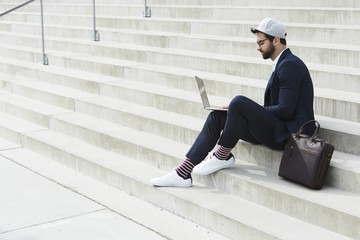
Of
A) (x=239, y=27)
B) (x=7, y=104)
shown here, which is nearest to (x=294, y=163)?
(x=239, y=27)

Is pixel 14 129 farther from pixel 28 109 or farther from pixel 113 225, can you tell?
pixel 113 225

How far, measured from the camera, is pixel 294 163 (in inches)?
168

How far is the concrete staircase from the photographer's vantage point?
4.34 meters

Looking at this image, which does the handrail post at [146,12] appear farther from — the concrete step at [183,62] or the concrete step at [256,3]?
the concrete step at [183,62]

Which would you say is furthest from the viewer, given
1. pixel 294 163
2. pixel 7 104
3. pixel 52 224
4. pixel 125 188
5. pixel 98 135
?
pixel 7 104

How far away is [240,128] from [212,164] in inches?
16.6

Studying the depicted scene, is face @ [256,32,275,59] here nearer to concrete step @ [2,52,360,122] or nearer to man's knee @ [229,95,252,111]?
man's knee @ [229,95,252,111]

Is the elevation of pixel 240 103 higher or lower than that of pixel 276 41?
lower

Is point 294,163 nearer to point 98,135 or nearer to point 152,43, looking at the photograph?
point 98,135

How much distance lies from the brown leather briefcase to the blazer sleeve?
202 mm

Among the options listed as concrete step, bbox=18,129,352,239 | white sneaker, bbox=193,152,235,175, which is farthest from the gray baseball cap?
concrete step, bbox=18,129,352,239

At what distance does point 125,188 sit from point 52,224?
2.83ft

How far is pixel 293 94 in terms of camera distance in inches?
174

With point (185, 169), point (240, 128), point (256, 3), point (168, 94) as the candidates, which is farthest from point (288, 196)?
point (256, 3)
